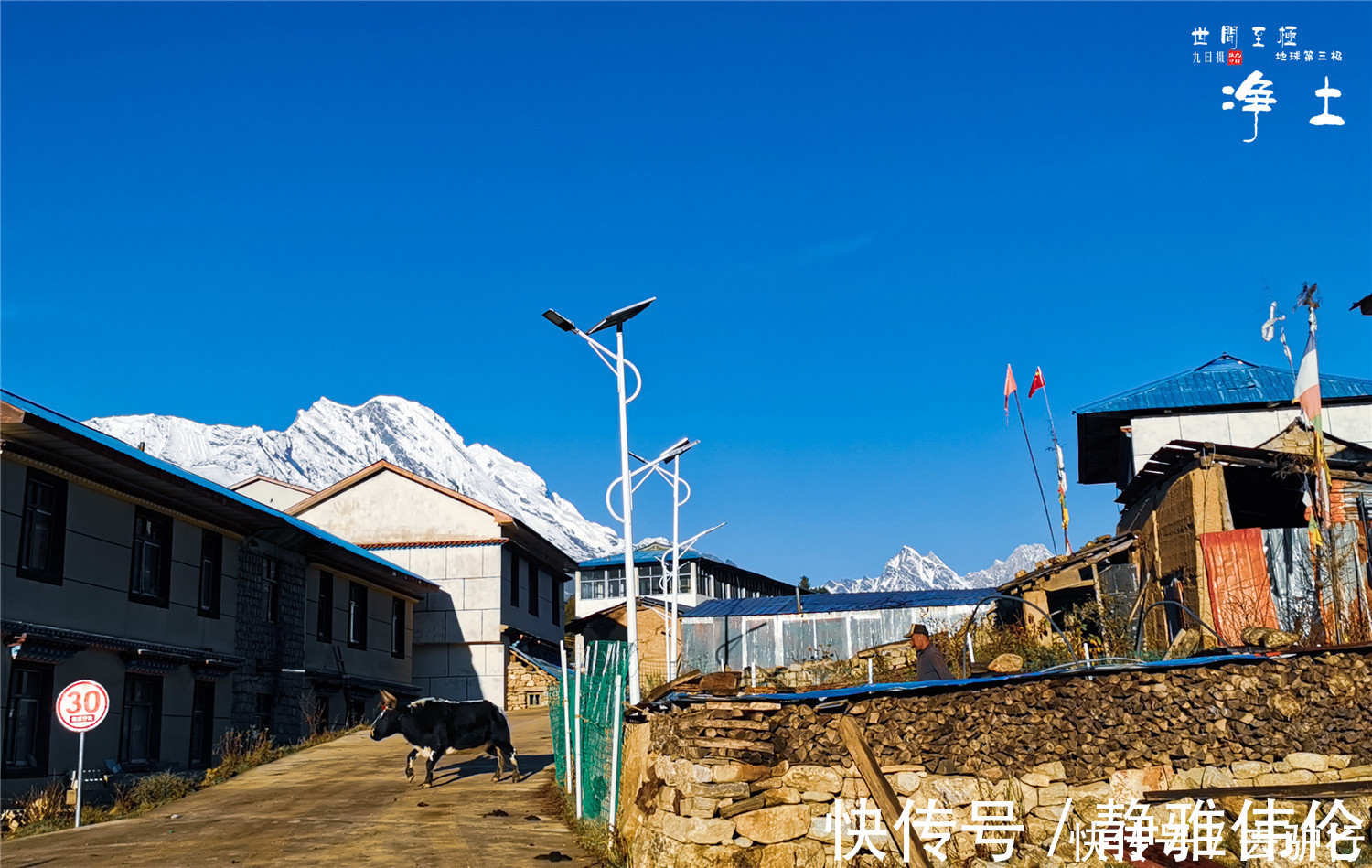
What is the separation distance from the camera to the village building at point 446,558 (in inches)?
1511

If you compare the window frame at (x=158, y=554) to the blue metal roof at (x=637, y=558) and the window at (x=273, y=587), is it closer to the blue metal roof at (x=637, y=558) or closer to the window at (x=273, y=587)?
the window at (x=273, y=587)

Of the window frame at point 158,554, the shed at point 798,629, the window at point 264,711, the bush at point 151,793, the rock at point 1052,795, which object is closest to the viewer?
the rock at point 1052,795

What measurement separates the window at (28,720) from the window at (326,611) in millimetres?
11079

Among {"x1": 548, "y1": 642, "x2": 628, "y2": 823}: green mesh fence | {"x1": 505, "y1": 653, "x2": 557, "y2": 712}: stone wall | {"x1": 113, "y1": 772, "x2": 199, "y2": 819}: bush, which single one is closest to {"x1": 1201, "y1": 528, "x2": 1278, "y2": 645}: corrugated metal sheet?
{"x1": 548, "y1": 642, "x2": 628, "y2": 823}: green mesh fence

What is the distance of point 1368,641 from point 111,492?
18.8 metres

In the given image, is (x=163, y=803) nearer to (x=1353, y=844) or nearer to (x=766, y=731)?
(x=766, y=731)

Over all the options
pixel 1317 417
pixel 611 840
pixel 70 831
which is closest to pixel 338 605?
pixel 70 831

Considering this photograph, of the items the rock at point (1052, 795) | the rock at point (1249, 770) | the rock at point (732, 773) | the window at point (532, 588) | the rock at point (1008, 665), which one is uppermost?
the window at point (532, 588)

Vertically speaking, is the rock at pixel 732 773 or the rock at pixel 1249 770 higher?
the rock at pixel 732 773

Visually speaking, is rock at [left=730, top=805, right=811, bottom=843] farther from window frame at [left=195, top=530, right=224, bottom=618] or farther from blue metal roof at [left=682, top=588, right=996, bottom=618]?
blue metal roof at [left=682, top=588, right=996, bottom=618]

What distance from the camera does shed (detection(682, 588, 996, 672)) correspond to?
36.0 meters

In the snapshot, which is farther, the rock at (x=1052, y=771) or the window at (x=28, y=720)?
the window at (x=28, y=720)

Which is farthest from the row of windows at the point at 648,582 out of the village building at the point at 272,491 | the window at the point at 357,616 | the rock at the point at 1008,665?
the rock at the point at 1008,665

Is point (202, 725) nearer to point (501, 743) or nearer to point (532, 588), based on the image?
point (501, 743)
